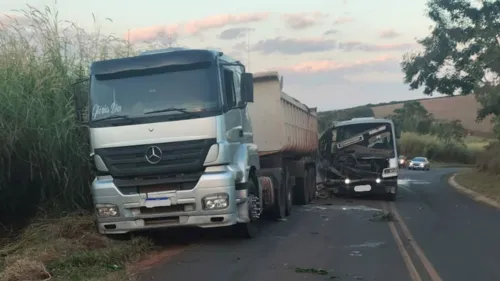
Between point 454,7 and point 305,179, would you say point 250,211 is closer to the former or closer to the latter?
point 305,179

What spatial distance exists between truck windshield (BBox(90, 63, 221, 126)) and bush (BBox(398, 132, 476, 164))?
72325mm

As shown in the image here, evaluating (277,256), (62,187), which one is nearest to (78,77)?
(62,187)

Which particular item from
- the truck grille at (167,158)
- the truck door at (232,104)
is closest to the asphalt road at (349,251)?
the truck grille at (167,158)

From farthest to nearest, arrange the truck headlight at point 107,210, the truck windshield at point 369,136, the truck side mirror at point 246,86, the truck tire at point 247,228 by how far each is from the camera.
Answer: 1. the truck windshield at point 369,136
2. the truck tire at point 247,228
3. the truck side mirror at point 246,86
4. the truck headlight at point 107,210

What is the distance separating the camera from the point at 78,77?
42.7 ft

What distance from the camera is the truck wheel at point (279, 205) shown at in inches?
590

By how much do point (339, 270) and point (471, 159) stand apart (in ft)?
241

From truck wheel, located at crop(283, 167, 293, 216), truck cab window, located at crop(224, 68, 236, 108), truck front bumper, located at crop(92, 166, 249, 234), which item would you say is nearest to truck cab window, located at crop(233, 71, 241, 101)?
truck cab window, located at crop(224, 68, 236, 108)

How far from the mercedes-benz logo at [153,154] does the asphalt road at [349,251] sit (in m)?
1.48

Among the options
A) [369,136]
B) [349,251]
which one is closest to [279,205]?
[349,251]

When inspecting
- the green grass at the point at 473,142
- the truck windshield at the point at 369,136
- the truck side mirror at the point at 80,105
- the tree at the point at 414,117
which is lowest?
the green grass at the point at 473,142

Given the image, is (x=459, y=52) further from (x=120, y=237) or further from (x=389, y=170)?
(x=120, y=237)

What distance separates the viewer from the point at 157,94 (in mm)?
10539

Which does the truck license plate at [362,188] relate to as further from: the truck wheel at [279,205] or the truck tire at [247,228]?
the truck tire at [247,228]
